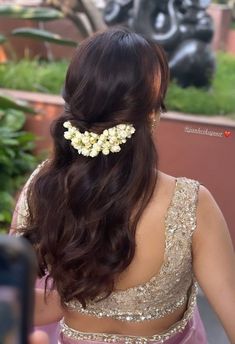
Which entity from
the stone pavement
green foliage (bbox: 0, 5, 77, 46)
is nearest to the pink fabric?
the stone pavement

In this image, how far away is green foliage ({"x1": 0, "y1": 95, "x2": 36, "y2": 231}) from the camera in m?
3.60

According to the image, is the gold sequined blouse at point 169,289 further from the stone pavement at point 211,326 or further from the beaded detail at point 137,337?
the stone pavement at point 211,326

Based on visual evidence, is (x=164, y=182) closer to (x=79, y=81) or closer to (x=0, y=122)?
(x=79, y=81)

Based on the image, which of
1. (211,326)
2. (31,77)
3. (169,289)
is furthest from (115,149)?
(31,77)

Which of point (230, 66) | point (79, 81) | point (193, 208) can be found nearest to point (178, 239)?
point (193, 208)

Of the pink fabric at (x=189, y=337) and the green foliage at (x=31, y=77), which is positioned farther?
the green foliage at (x=31, y=77)

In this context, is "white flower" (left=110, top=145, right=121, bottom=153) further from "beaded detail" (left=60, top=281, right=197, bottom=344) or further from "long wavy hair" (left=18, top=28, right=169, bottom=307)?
"beaded detail" (left=60, top=281, right=197, bottom=344)

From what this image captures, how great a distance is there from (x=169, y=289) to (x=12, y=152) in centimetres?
263

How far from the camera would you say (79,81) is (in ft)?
3.85

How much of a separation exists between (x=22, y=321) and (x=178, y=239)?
86 cm

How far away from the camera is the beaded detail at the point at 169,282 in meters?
1.21

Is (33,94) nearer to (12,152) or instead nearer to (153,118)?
(12,152)

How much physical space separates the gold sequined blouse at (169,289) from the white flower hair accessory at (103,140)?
0.16 m

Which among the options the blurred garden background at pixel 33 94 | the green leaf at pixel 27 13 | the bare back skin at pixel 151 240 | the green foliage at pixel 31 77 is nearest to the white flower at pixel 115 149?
the bare back skin at pixel 151 240
